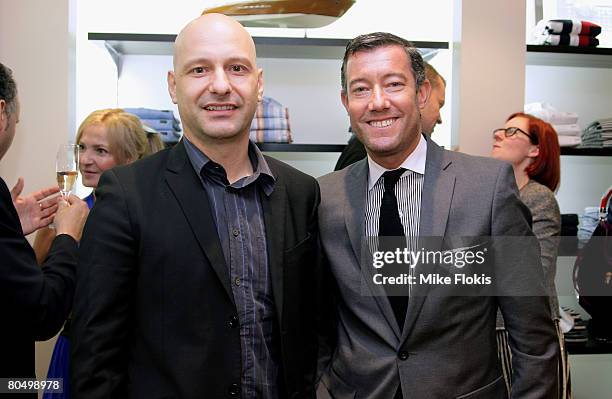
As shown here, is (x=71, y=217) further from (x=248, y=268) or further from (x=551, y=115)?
(x=551, y=115)

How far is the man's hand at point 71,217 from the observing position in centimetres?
199

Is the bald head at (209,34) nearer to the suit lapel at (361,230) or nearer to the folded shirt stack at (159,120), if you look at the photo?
the suit lapel at (361,230)

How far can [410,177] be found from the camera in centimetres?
177

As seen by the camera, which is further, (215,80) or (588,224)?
(588,224)

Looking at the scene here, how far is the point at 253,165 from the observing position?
1672mm

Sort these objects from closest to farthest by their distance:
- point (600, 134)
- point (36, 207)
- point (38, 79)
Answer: point (36, 207) → point (38, 79) → point (600, 134)

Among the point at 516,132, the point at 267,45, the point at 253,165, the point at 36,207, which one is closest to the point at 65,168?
the point at 36,207

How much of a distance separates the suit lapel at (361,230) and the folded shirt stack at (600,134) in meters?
2.34

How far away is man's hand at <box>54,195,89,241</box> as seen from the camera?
199 cm

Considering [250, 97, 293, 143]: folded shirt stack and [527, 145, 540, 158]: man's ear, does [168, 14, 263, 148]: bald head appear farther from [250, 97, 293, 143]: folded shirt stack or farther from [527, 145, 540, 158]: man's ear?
[527, 145, 540, 158]: man's ear

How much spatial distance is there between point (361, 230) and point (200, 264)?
47 centimetres

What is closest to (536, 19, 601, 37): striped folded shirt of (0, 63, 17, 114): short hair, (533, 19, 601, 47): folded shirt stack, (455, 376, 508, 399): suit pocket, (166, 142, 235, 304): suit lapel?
(533, 19, 601, 47): folded shirt stack

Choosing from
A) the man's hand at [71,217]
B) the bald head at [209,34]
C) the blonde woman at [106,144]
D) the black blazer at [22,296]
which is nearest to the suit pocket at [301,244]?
the bald head at [209,34]

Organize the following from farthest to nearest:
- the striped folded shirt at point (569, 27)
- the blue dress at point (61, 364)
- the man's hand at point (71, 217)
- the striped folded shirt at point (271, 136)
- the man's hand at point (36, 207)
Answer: the striped folded shirt at point (569, 27), the striped folded shirt at point (271, 136), the blue dress at point (61, 364), the man's hand at point (36, 207), the man's hand at point (71, 217)
